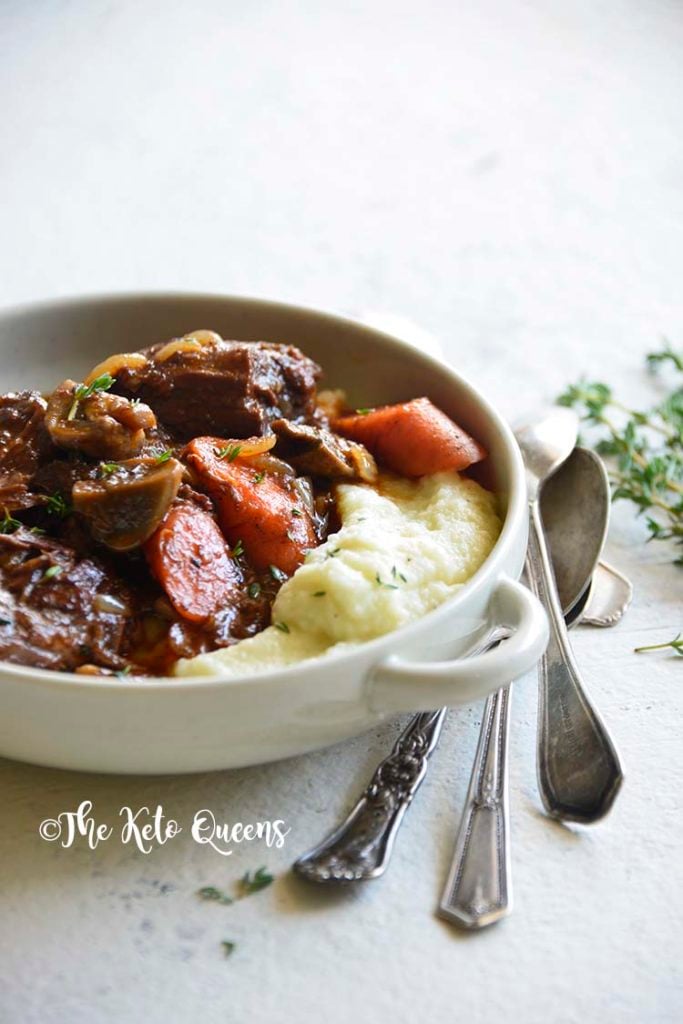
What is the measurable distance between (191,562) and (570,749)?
1336mm

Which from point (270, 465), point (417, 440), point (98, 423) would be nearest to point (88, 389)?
point (98, 423)

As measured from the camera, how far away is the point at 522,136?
26.7 ft

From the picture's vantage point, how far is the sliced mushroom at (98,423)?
12.2 ft

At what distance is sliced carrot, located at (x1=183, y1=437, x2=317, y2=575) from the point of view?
368cm

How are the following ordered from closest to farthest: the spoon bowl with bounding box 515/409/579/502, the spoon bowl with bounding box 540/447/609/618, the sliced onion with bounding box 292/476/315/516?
the sliced onion with bounding box 292/476/315/516 → the spoon bowl with bounding box 540/447/609/618 → the spoon bowl with bounding box 515/409/579/502

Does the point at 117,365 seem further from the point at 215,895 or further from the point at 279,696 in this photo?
the point at 215,895

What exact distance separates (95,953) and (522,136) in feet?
22.8

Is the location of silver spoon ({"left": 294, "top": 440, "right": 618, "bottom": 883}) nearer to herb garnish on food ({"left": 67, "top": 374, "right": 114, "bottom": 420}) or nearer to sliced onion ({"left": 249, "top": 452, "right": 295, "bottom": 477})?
sliced onion ({"left": 249, "top": 452, "right": 295, "bottom": 477})

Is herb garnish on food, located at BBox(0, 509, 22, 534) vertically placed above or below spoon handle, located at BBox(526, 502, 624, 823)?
below

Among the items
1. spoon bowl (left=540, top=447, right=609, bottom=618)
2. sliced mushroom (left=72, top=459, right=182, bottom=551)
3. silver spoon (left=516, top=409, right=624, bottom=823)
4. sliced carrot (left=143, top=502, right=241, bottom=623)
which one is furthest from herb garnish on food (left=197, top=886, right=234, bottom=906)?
spoon bowl (left=540, top=447, right=609, bottom=618)

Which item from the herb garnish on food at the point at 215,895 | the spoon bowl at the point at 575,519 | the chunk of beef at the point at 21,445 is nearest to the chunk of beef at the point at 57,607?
the chunk of beef at the point at 21,445

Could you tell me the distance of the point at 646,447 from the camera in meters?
4.98

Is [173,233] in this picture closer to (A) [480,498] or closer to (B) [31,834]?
(A) [480,498]

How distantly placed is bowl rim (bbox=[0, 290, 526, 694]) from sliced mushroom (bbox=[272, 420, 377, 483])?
531mm
